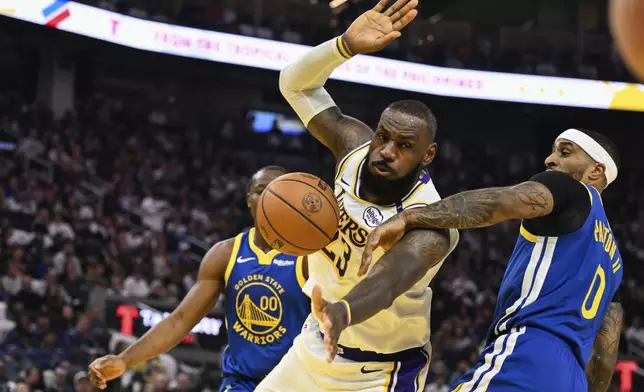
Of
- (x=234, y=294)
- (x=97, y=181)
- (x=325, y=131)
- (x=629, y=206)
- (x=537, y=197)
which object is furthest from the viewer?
(x=629, y=206)

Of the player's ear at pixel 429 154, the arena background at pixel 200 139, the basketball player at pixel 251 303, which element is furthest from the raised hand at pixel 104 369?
the arena background at pixel 200 139

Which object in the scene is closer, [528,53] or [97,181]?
[97,181]

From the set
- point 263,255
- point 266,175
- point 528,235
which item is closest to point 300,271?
point 263,255

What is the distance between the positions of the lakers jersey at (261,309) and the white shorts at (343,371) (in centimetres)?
98

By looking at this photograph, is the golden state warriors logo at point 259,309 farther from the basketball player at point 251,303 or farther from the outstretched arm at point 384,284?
the outstretched arm at point 384,284

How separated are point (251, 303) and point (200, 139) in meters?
14.5

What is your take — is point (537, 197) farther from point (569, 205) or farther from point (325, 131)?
point (325, 131)

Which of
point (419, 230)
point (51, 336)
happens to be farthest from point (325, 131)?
point (51, 336)

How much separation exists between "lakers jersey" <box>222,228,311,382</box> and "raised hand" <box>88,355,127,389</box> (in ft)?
2.60

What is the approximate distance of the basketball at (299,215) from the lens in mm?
3889

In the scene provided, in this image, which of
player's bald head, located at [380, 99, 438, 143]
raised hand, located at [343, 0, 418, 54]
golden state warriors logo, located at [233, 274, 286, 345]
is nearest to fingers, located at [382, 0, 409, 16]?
raised hand, located at [343, 0, 418, 54]

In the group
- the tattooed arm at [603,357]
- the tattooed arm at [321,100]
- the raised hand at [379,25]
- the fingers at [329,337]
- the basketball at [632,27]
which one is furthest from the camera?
the tattooed arm at [603,357]

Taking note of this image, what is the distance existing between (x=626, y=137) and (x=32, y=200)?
15234mm

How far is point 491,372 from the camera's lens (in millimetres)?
3832
